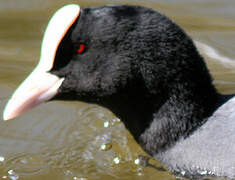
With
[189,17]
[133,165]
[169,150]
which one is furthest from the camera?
[189,17]

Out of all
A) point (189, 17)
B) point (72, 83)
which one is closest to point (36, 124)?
point (72, 83)

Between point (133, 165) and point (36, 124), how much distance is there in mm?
1006

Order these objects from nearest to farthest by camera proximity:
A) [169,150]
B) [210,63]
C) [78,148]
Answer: [169,150] → [78,148] → [210,63]

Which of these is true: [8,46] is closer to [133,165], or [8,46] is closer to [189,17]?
[189,17]

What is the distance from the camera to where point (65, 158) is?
13.7 ft

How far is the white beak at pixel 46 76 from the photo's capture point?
3.30 metres

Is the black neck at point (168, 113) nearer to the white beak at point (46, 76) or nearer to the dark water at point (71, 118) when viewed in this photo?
the dark water at point (71, 118)

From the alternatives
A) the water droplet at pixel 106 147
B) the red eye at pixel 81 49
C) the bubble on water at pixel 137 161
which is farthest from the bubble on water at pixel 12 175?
the red eye at pixel 81 49

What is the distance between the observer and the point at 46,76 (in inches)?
135

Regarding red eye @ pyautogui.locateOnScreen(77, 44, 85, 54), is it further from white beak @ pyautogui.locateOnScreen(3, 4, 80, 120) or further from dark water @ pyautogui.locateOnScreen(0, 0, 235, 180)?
dark water @ pyautogui.locateOnScreen(0, 0, 235, 180)

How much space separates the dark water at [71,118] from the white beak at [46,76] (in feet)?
2.42

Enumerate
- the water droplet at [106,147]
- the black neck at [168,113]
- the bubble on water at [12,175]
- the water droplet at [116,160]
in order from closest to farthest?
the black neck at [168,113], the bubble on water at [12,175], the water droplet at [116,160], the water droplet at [106,147]

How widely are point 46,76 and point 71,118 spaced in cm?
135

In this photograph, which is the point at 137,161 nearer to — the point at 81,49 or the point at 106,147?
the point at 106,147
